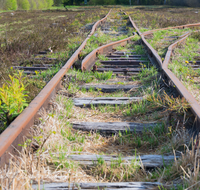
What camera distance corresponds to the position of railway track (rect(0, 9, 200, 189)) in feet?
6.40

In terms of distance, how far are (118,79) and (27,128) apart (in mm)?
2570

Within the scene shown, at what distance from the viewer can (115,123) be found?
9.21 feet

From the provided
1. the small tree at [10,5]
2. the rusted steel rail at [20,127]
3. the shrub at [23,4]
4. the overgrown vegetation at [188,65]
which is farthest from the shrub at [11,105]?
the shrub at [23,4]

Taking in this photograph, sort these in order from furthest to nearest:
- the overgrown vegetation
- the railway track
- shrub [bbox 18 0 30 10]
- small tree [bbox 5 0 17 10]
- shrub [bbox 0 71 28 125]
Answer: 1. shrub [bbox 18 0 30 10]
2. small tree [bbox 5 0 17 10]
3. the overgrown vegetation
4. shrub [bbox 0 71 28 125]
5. the railway track

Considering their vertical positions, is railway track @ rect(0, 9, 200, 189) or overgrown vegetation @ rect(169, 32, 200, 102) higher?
overgrown vegetation @ rect(169, 32, 200, 102)

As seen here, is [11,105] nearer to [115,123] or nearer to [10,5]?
[115,123]

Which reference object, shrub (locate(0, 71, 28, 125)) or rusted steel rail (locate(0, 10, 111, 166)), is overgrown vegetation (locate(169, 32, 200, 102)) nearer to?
rusted steel rail (locate(0, 10, 111, 166))

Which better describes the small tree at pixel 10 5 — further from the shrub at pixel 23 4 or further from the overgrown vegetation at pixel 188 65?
the overgrown vegetation at pixel 188 65

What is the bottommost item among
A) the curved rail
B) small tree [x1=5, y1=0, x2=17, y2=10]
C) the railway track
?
the railway track

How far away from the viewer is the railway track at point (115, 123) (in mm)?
1951

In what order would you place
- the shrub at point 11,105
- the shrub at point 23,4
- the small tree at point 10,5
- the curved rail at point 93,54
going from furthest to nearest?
the shrub at point 23,4
the small tree at point 10,5
the curved rail at point 93,54
the shrub at point 11,105

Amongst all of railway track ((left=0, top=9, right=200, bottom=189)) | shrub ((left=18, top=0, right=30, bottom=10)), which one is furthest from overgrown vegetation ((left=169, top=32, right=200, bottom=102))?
shrub ((left=18, top=0, right=30, bottom=10))

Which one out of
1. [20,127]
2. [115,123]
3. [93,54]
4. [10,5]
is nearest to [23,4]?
[10,5]

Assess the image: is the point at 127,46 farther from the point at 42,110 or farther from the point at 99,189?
the point at 99,189
